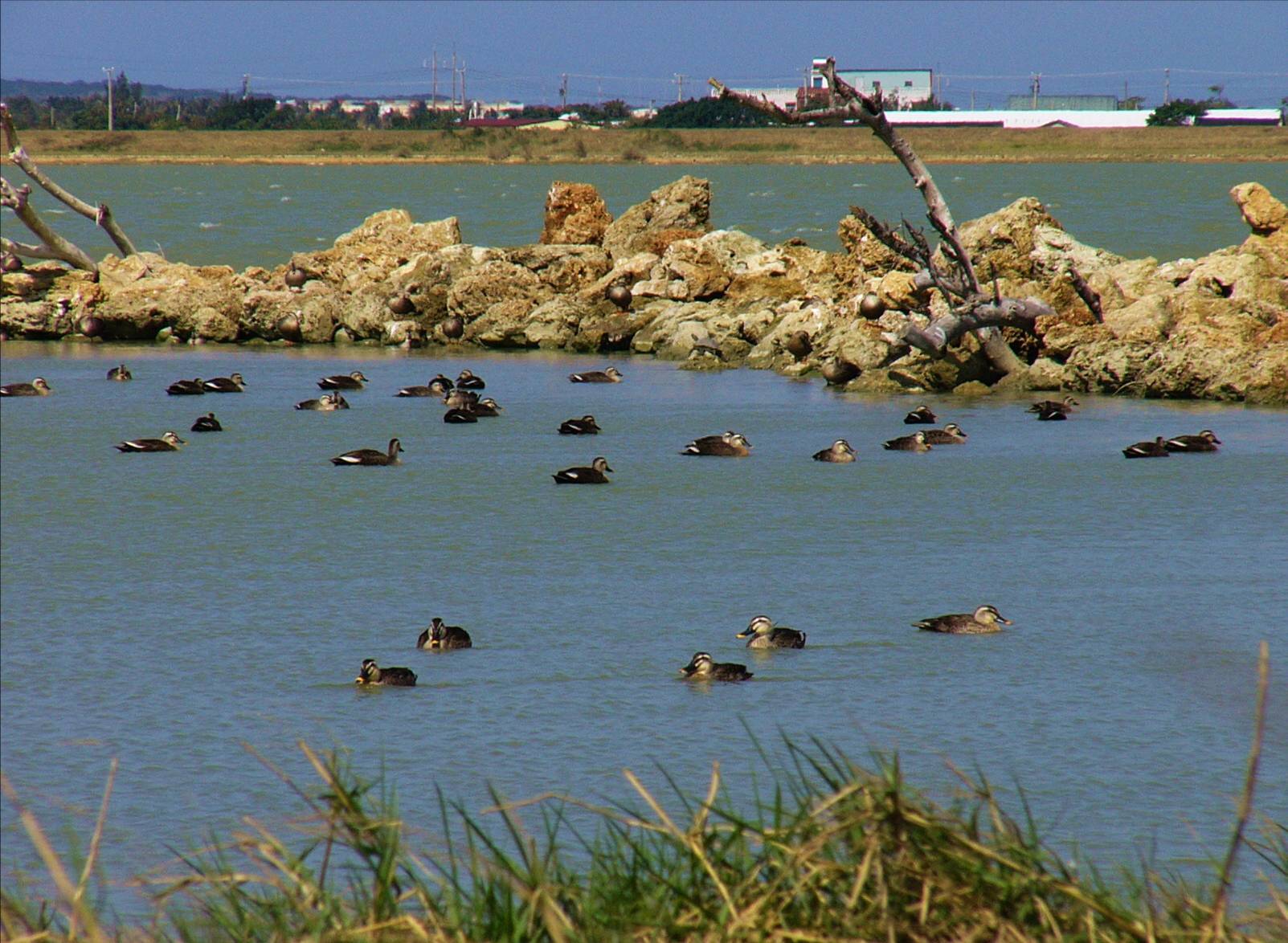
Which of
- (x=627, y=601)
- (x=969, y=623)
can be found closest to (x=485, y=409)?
(x=627, y=601)

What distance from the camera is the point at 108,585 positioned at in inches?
495

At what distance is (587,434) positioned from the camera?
19703mm

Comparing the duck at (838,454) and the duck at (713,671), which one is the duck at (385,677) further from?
the duck at (838,454)

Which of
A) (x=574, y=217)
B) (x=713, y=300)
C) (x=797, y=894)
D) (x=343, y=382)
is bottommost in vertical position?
(x=343, y=382)

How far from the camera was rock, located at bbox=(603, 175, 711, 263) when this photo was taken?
1347 inches

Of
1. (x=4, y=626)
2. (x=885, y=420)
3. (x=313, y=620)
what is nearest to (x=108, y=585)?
(x=4, y=626)

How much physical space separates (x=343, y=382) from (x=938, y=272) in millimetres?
8202

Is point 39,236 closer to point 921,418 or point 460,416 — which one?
point 460,416

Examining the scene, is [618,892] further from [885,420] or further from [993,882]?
[885,420]

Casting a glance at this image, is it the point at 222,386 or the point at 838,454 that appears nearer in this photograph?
the point at 838,454

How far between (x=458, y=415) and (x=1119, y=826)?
14540 mm

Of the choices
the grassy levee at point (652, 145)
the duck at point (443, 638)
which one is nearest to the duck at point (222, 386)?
the duck at point (443, 638)

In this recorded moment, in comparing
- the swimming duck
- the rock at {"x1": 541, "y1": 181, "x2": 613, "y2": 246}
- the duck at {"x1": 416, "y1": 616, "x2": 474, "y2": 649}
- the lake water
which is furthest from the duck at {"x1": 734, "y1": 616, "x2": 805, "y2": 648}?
the rock at {"x1": 541, "y1": 181, "x2": 613, "y2": 246}

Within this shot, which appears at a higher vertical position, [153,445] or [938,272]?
[938,272]
